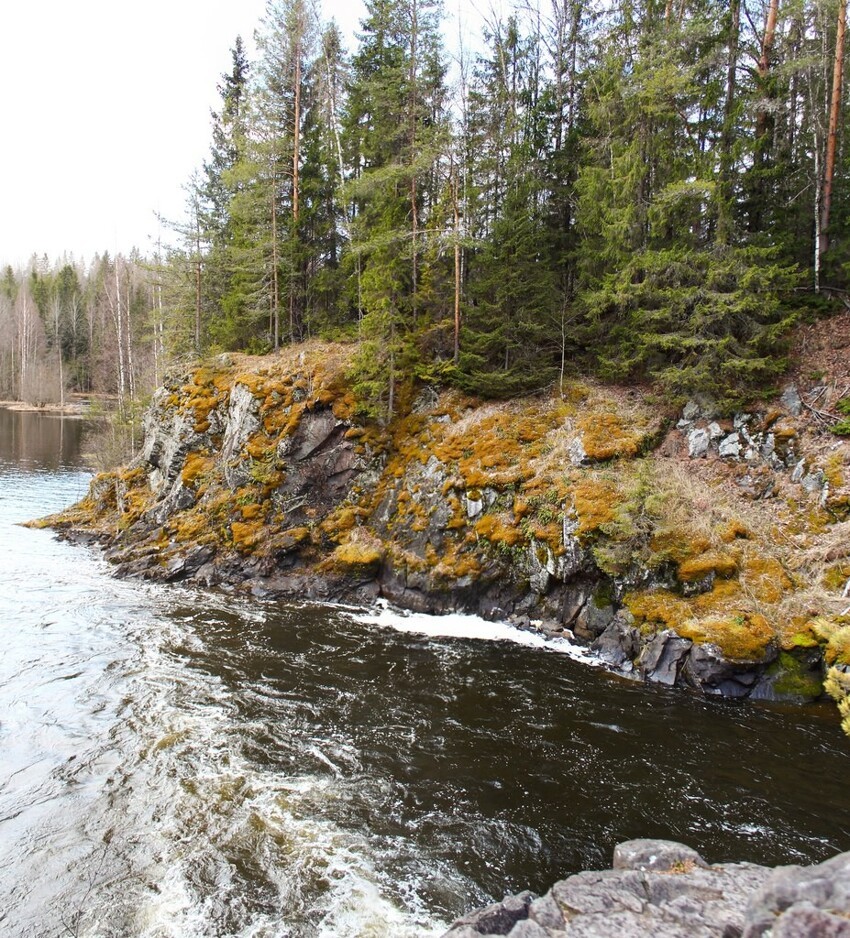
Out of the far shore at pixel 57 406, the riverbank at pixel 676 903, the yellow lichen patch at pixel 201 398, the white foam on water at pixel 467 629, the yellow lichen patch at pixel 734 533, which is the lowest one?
the white foam on water at pixel 467 629

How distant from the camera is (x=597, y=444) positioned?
14383 millimetres

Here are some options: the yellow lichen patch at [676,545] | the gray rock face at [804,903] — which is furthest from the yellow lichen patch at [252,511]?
the gray rock face at [804,903]

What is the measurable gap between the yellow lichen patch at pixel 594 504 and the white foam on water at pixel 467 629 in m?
2.59

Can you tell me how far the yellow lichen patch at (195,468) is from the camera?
18844 millimetres

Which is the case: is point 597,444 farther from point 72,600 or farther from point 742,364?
point 72,600

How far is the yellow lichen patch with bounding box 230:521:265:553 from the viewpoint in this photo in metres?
16.4

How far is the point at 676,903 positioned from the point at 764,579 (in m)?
8.42

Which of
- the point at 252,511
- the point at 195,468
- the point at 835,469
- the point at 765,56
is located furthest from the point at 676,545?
the point at 195,468

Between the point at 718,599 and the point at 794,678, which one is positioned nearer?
the point at 794,678

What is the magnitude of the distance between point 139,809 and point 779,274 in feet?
55.5

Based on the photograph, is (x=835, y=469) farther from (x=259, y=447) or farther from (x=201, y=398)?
(x=201, y=398)

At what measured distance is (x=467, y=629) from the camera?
1296 cm

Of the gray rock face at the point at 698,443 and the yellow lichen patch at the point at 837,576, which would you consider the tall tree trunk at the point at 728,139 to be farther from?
the yellow lichen patch at the point at 837,576

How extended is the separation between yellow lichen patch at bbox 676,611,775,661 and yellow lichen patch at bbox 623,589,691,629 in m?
0.27
